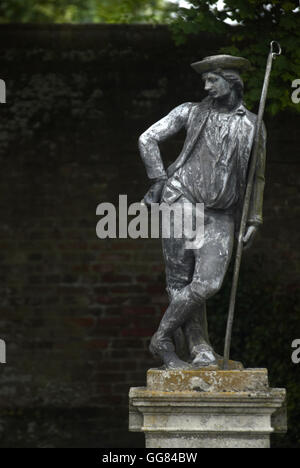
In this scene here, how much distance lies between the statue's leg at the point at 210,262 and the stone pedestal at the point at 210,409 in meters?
0.21

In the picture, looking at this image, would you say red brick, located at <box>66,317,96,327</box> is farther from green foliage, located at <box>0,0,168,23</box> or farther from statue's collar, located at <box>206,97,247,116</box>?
green foliage, located at <box>0,0,168,23</box>

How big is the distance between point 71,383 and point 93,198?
1.88 metres

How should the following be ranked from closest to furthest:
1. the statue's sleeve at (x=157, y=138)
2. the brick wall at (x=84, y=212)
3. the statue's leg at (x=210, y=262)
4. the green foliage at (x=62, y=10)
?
1. the statue's leg at (x=210, y=262)
2. the statue's sleeve at (x=157, y=138)
3. the brick wall at (x=84, y=212)
4. the green foliage at (x=62, y=10)

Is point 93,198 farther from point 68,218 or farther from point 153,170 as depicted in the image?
point 153,170

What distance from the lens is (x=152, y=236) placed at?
9.37 m

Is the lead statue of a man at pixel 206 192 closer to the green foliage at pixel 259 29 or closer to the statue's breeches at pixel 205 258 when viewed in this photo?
the statue's breeches at pixel 205 258

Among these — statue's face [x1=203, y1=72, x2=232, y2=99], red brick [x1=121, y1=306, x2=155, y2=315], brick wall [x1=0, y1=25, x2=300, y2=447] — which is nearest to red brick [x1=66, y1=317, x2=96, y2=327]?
brick wall [x1=0, y1=25, x2=300, y2=447]

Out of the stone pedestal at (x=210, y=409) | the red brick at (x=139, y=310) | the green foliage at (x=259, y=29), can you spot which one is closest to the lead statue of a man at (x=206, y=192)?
the stone pedestal at (x=210, y=409)

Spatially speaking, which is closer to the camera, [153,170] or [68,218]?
[153,170]

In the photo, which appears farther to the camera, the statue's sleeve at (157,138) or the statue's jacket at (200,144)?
the statue's sleeve at (157,138)

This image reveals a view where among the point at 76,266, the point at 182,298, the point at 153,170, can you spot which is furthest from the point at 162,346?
the point at 76,266

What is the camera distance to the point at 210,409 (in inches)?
198

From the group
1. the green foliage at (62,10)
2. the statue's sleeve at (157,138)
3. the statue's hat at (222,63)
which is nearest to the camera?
the statue's hat at (222,63)

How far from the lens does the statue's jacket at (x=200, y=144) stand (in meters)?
5.31
